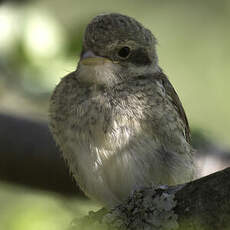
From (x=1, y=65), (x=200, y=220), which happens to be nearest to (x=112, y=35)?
(x=1, y=65)

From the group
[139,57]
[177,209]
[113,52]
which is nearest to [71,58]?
[139,57]

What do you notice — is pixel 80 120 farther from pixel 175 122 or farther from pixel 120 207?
pixel 120 207

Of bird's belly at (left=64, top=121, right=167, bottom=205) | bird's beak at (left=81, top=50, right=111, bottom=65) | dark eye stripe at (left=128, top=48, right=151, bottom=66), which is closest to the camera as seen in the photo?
bird's belly at (left=64, top=121, right=167, bottom=205)

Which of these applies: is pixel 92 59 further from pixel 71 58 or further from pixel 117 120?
pixel 71 58

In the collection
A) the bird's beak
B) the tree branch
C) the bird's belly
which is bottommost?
the tree branch

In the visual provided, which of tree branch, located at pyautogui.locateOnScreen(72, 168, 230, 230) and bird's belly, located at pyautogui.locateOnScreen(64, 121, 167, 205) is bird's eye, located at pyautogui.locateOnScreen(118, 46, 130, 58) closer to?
bird's belly, located at pyautogui.locateOnScreen(64, 121, 167, 205)

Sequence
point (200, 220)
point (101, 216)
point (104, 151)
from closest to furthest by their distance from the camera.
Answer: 1. point (200, 220)
2. point (101, 216)
3. point (104, 151)

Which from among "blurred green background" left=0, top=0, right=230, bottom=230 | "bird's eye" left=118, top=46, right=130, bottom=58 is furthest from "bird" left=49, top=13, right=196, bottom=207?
"blurred green background" left=0, top=0, right=230, bottom=230

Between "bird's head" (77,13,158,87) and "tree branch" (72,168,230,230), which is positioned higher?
"bird's head" (77,13,158,87)
